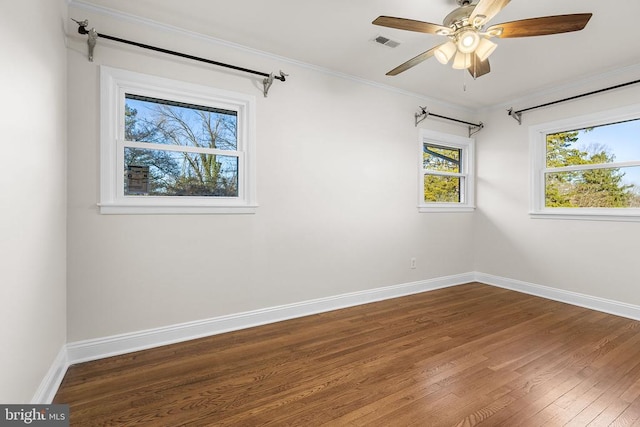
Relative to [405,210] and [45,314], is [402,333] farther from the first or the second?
[45,314]

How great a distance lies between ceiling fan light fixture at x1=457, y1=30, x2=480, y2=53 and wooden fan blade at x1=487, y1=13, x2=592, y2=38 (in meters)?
0.09

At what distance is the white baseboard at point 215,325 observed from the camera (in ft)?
7.90

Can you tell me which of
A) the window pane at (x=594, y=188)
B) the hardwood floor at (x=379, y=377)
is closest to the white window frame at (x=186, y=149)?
the hardwood floor at (x=379, y=377)

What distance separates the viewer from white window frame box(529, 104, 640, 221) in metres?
3.46

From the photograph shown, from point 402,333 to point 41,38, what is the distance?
10.8ft

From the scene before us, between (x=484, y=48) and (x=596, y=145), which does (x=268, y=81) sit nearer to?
(x=484, y=48)

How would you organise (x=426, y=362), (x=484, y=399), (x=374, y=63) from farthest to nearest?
(x=374, y=63), (x=426, y=362), (x=484, y=399)

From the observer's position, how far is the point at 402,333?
2926 millimetres

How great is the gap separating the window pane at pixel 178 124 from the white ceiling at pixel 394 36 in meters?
0.65

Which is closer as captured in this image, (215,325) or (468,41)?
(468,41)

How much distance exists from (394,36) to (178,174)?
2.24 m

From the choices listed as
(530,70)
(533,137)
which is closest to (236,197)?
(530,70)

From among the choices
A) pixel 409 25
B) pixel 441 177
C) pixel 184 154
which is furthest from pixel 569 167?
pixel 184 154

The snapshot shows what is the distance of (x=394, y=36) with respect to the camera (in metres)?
2.79
